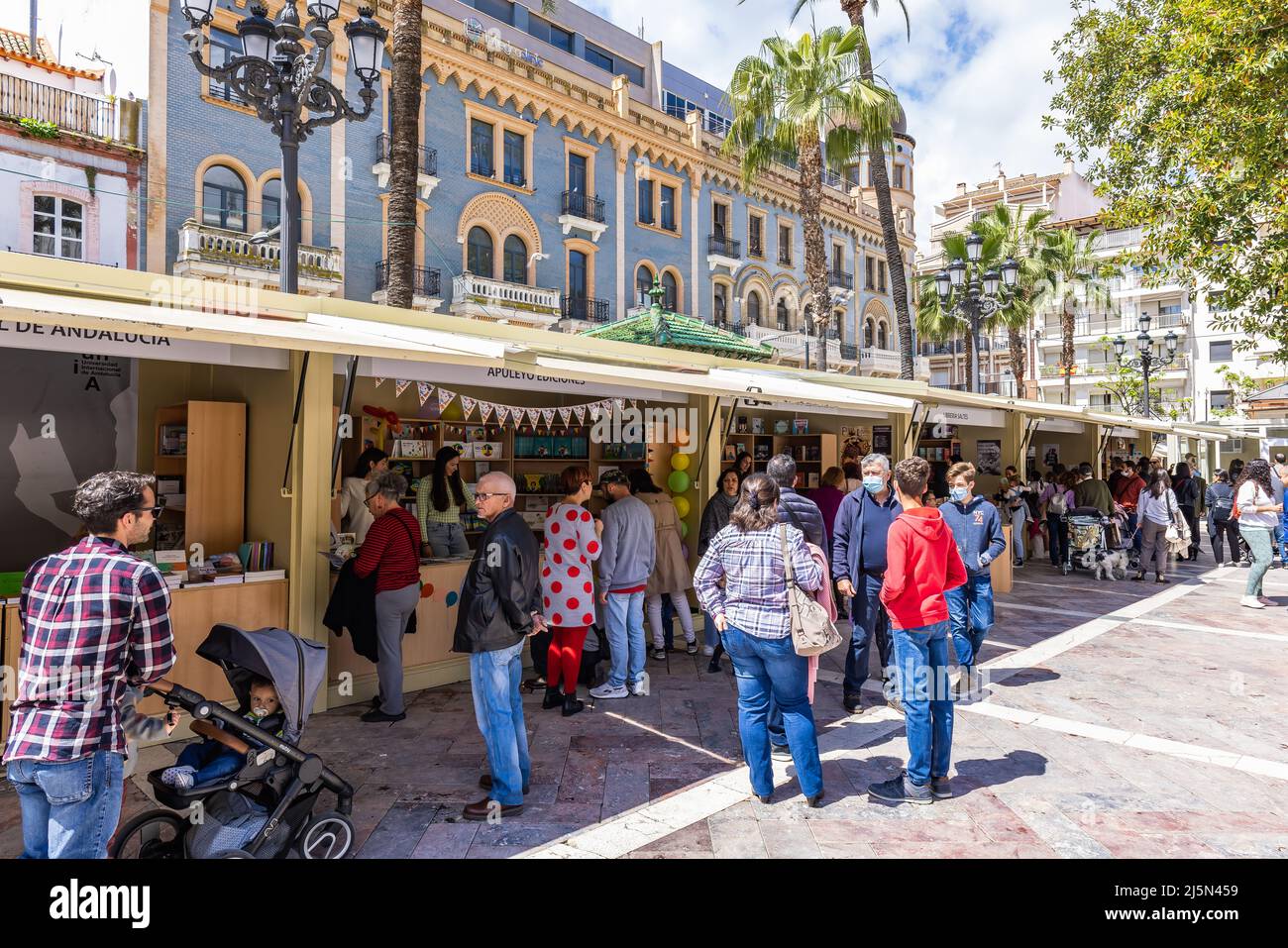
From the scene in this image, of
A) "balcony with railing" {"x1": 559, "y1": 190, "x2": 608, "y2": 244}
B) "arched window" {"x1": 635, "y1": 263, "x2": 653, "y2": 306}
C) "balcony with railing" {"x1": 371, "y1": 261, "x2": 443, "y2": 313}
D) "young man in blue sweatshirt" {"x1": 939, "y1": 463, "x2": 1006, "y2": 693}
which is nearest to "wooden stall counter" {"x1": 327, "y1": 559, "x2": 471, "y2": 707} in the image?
"young man in blue sweatshirt" {"x1": 939, "y1": 463, "x2": 1006, "y2": 693}

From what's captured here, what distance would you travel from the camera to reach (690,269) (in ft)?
89.5

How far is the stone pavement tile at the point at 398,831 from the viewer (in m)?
3.51

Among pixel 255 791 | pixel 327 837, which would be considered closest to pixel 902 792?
pixel 327 837

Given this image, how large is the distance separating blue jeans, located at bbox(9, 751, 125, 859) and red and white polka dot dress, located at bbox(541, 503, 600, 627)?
126 inches

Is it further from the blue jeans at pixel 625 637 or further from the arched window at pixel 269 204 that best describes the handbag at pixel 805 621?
the arched window at pixel 269 204

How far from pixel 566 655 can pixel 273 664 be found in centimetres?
245

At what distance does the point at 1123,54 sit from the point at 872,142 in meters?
4.57

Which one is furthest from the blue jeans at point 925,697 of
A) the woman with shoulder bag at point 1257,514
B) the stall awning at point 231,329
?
the woman with shoulder bag at point 1257,514

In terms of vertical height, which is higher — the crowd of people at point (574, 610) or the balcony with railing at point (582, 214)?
the balcony with railing at point (582, 214)

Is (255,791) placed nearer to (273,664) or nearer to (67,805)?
(273,664)

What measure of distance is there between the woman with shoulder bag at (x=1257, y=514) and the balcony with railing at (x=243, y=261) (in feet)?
53.4

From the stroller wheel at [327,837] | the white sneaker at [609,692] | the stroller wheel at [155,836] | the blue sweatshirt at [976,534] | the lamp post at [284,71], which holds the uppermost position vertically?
the lamp post at [284,71]

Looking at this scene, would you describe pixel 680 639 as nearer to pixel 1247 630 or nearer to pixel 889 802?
pixel 889 802

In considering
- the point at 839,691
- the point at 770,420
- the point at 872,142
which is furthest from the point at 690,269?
the point at 839,691
